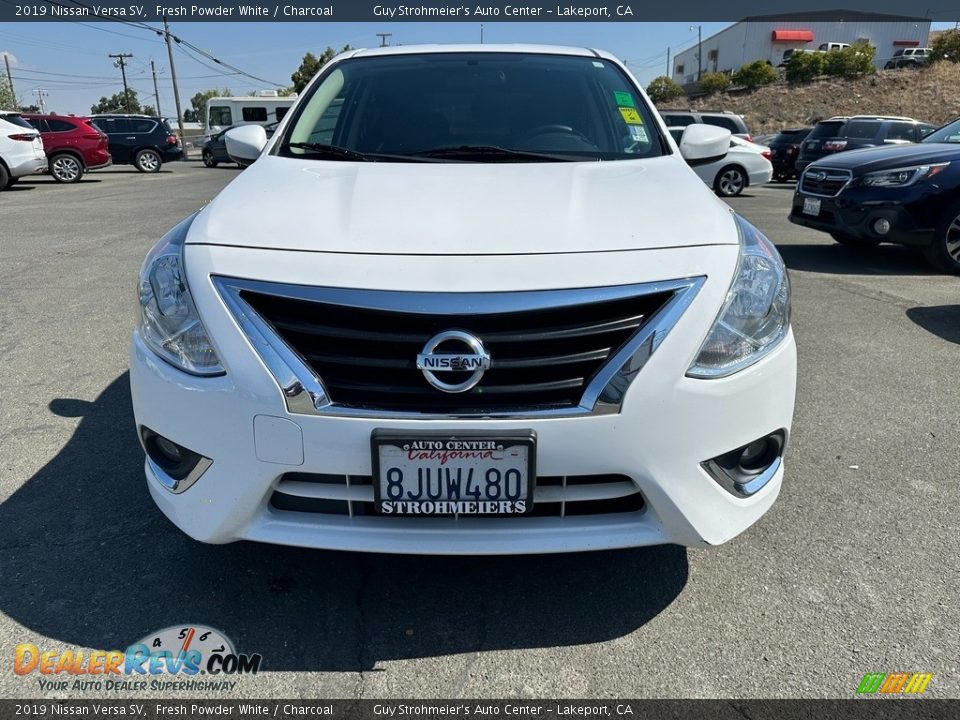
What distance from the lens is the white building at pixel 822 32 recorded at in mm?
72688

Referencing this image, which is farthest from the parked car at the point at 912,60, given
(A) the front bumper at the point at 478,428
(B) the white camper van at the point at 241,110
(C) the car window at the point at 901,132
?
(A) the front bumper at the point at 478,428

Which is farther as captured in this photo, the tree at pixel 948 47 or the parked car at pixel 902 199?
the tree at pixel 948 47

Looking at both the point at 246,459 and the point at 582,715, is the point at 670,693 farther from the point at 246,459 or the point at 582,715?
the point at 246,459

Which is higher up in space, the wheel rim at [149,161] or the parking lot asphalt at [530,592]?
the parking lot asphalt at [530,592]

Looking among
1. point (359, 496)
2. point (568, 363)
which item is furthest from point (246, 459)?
point (568, 363)

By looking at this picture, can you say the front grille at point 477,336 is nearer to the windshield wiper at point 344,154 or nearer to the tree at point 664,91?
the windshield wiper at point 344,154

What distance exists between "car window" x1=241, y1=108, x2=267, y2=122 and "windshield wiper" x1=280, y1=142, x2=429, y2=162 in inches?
1178

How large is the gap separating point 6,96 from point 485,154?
66.0 m

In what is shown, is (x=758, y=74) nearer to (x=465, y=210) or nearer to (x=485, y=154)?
(x=485, y=154)

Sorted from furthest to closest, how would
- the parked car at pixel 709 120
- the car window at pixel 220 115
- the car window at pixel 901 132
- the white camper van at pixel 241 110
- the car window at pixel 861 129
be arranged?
the car window at pixel 220 115 → the white camper van at pixel 241 110 → the parked car at pixel 709 120 → the car window at pixel 901 132 → the car window at pixel 861 129

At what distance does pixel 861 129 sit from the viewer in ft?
49.4

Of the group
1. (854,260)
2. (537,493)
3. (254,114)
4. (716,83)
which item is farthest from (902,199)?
(716,83)

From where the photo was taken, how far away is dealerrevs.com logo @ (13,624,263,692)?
5.95 feet

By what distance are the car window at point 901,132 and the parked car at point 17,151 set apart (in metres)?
17.5
